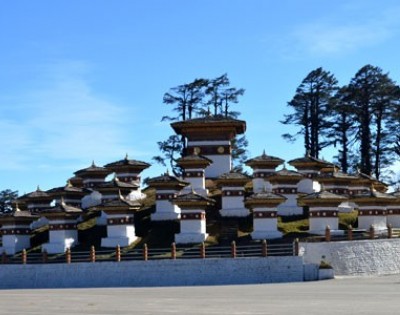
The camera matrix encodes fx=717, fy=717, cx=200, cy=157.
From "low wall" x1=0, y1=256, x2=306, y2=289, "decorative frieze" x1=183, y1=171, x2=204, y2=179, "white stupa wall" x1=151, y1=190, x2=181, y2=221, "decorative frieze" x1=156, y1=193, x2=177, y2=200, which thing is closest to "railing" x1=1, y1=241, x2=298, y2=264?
"low wall" x1=0, y1=256, x2=306, y2=289

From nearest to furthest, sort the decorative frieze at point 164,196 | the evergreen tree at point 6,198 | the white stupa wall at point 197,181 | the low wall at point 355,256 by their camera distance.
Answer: the low wall at point 355,256 → the decorative frieze at point 164,196 → the white stupa wall at point 197,181 → the evergreen tree at point 6,198

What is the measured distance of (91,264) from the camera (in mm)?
39750

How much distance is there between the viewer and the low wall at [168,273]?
37.3 metres

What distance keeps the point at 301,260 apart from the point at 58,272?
13.7 metres

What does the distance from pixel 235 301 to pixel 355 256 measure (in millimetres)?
15116

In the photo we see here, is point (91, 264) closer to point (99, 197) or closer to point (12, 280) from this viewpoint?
point (12, 280)

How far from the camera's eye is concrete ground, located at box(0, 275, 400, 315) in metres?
22.9

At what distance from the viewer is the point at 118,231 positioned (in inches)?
1722

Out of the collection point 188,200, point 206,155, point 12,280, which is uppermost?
point 206,155

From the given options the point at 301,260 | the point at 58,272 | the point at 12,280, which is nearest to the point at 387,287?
the point at 301,260

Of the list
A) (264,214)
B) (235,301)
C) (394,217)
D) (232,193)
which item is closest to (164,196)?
(232,193)

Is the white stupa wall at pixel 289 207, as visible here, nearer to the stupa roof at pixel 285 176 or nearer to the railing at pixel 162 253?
the stupa roof at pixel 285 176

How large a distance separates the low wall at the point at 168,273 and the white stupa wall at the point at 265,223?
4.98 m

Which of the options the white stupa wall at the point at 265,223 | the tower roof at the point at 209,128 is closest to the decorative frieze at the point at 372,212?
the white stupa wall at the point at 265,223
